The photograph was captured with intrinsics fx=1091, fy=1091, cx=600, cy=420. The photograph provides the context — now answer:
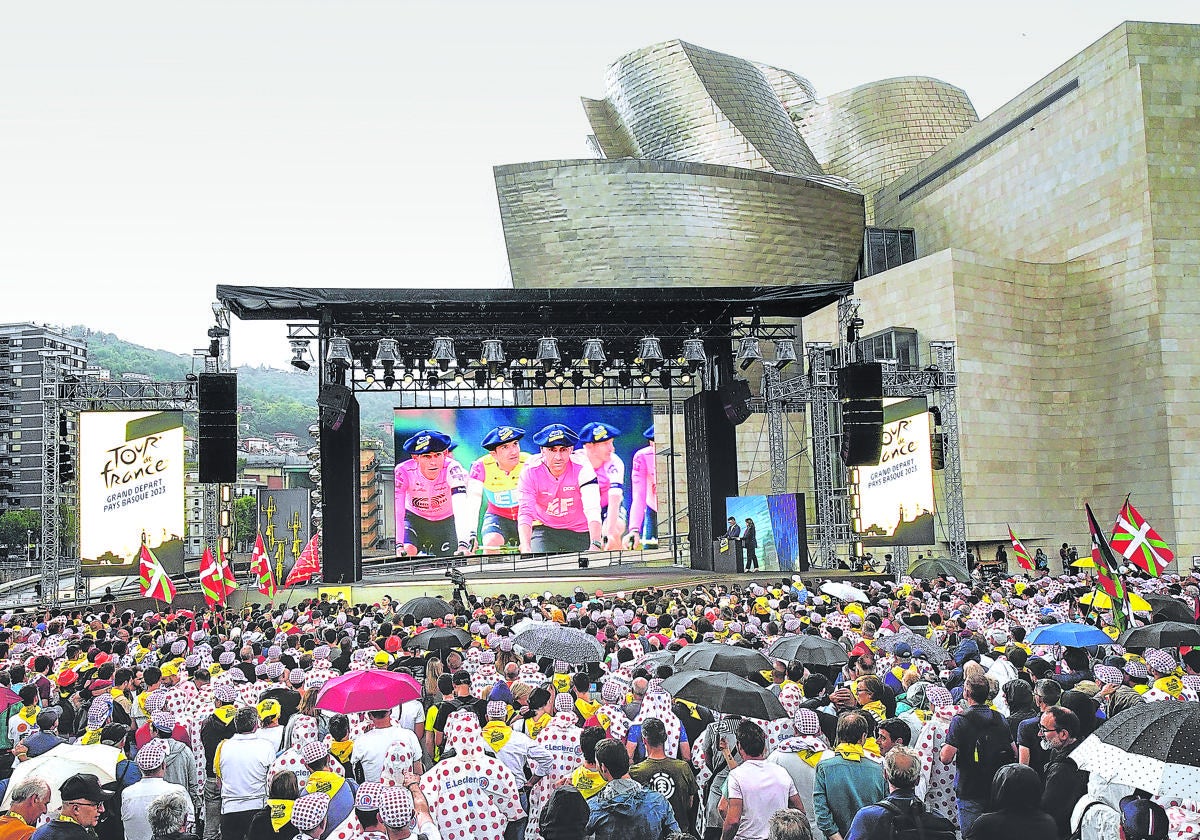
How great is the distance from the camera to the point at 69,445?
83.0ft

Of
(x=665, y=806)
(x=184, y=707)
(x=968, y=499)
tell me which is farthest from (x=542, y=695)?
(x=968, y=499)

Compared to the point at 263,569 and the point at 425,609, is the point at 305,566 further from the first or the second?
the point at 425,609

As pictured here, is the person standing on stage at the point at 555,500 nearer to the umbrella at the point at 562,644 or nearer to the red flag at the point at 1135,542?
the red flag at the point at 1135,542

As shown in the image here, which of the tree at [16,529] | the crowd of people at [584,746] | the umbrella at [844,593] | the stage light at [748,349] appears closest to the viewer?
the crowd of people at [584,746]

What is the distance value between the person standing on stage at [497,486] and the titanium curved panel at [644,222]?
18421 mm

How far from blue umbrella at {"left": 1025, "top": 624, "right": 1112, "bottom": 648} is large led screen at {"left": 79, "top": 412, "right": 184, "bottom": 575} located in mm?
20386

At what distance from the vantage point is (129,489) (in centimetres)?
2505

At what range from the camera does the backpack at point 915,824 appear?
5031 mm

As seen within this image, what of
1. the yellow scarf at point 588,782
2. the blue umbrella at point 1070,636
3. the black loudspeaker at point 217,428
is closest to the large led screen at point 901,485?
the black loudspeaker at point 217,428

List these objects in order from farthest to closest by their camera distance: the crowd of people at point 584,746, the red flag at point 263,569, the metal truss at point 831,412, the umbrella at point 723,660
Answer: the metal truss at point 831,412 → the red flag at point 263,569 → the umbrella at point 723,660 → the crowd of people at point 584,746

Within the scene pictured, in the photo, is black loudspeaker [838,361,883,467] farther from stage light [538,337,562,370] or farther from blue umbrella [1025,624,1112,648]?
blue umbrella [1025,624,1112,648]

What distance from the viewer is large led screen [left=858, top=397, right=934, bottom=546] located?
28.8 meters

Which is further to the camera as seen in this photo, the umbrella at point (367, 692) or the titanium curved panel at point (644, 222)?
the titanium curved panel at point (644, 222)

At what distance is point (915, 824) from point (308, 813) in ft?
9.36
